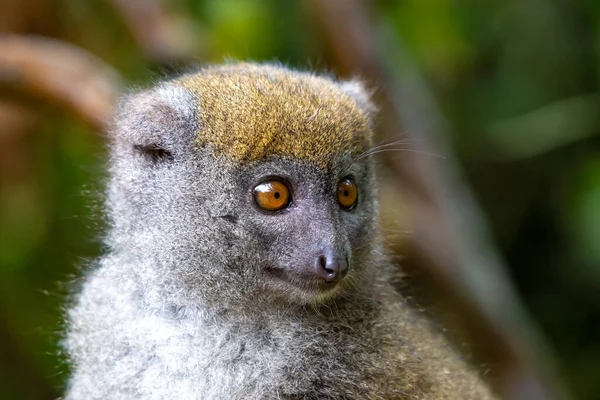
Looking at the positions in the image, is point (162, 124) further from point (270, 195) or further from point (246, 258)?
point (246, 258)

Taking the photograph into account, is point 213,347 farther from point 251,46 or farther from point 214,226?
point 251,46

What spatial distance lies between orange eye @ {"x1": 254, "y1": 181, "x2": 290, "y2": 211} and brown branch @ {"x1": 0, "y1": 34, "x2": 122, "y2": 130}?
200cm

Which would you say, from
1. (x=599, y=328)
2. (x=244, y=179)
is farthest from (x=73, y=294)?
(x=599, y=328)

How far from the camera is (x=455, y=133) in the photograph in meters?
8.41

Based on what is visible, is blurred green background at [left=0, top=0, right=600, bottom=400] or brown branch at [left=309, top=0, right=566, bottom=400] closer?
brown branch at [left=309, top=0, right=566, bottom=400]

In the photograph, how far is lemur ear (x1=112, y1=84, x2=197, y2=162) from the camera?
3062 millimetres

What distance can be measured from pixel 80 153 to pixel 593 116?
5036 mm

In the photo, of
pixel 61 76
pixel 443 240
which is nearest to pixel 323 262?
pixel 61 76

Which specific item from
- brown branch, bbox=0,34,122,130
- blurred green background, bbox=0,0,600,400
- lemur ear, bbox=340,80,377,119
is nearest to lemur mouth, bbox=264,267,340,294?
lemur ear, bbox=340,80,377,119

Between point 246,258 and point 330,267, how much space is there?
363 mm

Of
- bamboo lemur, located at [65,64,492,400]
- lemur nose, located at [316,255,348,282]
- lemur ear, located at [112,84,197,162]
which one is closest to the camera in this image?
lemur nose, located at [316,255,348,282]

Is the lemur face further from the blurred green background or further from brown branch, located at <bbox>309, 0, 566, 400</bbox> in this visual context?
brown branch, located at <bbox>309, 0, 566, 400</bbox>

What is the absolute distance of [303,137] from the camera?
3004 millimetres

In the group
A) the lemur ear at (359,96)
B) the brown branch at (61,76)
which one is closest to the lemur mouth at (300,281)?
the lemur ear at (359,96)
